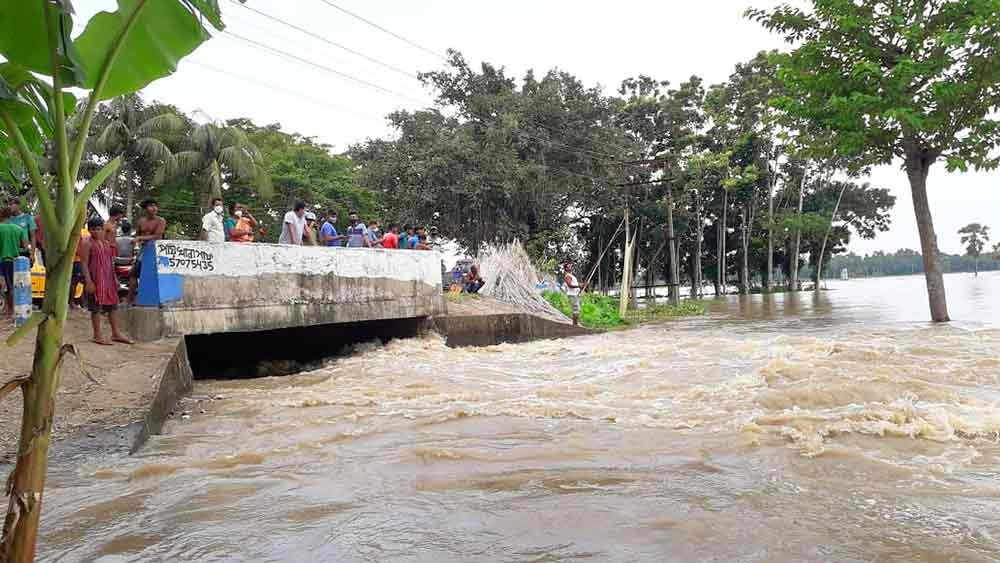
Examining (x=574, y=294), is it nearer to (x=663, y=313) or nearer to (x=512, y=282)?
(x=512, y=282)

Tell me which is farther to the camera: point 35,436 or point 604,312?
point 604,312

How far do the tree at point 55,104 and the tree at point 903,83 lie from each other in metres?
11.6

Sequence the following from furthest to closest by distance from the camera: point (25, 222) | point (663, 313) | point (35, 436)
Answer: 1. point (663, 313)
2. point (25, 222)
3. point (35, 436)

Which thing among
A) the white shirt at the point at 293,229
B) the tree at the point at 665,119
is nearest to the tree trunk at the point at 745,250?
the tree at the point at 665,119

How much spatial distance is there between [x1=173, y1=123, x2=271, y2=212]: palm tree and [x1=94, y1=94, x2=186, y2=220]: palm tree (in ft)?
2.13

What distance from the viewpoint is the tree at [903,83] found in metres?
11.0

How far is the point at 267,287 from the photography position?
1011cm

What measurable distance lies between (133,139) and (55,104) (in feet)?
77.9

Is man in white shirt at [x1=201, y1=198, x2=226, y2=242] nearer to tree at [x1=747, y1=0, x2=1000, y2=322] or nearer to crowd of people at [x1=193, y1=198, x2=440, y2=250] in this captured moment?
crowd of people at [x1=193, y1=198, x2=440, y2=250]

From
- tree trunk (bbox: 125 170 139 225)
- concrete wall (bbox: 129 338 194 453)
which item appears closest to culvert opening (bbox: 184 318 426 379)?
concrete wall (bbox: 129 338 194 453)

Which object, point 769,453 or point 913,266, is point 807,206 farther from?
point 913,266

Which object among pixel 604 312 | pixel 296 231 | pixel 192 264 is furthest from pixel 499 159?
pixel 192 264

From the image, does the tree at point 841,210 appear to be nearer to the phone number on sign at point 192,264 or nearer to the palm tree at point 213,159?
the palm tree at point 213,159

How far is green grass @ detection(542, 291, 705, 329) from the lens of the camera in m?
19.5
